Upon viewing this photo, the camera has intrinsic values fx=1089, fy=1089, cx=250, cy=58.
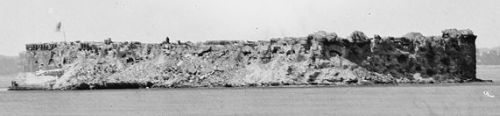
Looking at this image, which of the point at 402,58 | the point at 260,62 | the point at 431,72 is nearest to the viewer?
the point at 260,62

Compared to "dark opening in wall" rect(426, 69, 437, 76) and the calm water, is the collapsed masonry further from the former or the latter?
the calm water

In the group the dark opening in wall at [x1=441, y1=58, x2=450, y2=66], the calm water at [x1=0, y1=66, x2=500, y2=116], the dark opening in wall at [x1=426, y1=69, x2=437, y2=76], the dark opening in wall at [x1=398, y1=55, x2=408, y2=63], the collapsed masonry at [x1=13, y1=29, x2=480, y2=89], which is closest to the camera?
the calm water at [x1=0, y1=66, x2=500, y2=116]

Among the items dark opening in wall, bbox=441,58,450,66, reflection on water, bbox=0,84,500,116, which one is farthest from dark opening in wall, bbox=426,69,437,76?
reflection on water, bbox=0,84,500,116

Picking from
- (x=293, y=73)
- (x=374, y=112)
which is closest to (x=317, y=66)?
(x=293, y=73)

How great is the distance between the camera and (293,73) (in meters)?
125

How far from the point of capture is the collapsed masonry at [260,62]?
412 feet

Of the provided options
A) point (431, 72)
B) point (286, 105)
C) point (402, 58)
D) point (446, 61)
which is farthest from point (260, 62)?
point (286, 105)

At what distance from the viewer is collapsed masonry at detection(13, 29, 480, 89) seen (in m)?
126

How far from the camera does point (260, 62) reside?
128 m

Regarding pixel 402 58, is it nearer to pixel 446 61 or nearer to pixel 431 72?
pixel 431 72

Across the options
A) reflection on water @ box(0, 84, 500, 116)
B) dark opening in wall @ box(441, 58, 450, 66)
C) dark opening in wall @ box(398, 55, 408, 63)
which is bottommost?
reflection on water @ box(0, 84, 500, 116)

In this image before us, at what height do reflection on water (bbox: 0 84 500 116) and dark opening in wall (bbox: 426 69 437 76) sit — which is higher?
dark opening in wall (bbox: 426 69 437 76)

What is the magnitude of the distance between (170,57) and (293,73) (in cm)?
1643

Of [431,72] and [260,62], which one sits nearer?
[260,62]
